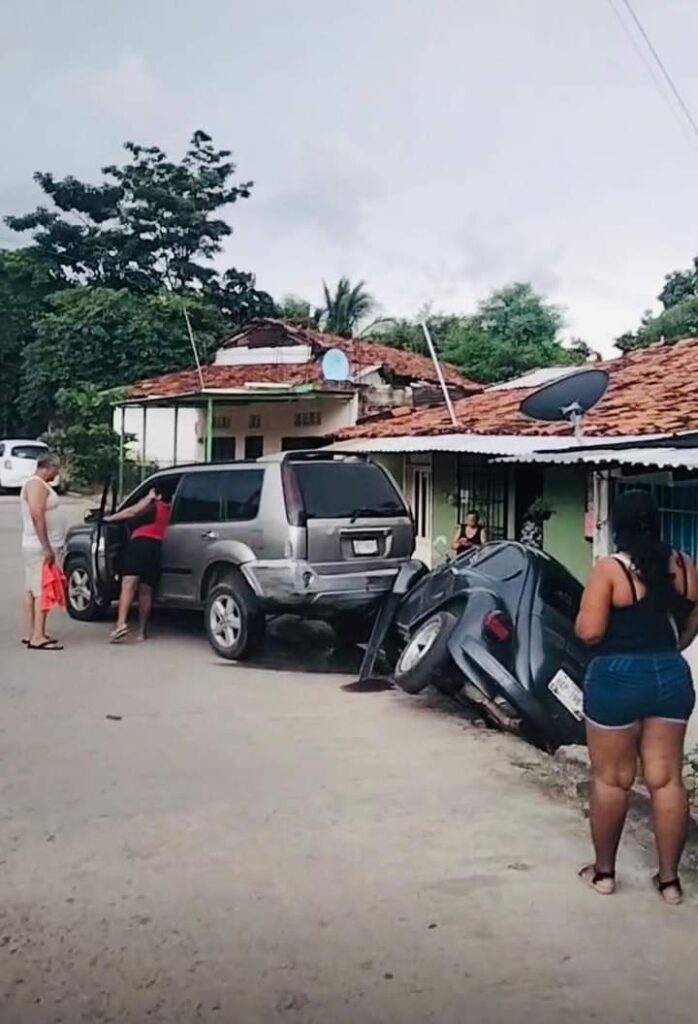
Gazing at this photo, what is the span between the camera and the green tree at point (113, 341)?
120ft

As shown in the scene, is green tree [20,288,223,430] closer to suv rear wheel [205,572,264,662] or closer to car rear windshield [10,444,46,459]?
car rear windshield [10,444,46,459]

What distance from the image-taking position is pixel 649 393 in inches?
565

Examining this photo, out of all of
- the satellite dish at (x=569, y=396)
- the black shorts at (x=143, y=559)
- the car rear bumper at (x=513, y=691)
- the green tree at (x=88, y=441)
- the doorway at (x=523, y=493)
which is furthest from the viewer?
the green tree at (x=88, y=441)

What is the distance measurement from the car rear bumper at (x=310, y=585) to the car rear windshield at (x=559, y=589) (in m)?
2.59

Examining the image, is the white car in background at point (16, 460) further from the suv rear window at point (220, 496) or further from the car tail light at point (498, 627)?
the car tail light at point (498, 627)

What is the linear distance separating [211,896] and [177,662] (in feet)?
19.0

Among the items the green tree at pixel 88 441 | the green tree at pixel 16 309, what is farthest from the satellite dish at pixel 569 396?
the green tree at pixel 16 309

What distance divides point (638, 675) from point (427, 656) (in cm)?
377

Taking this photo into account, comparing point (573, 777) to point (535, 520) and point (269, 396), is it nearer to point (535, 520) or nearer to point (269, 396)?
point (535, 520)

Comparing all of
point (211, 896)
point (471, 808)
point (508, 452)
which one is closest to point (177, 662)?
point (508, 452)

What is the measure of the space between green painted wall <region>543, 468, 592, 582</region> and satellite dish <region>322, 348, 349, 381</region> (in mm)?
11637

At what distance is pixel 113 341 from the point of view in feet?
121

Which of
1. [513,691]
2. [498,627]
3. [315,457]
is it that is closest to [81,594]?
[315,457]

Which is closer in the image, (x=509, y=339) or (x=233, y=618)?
(x=233, y=618)
